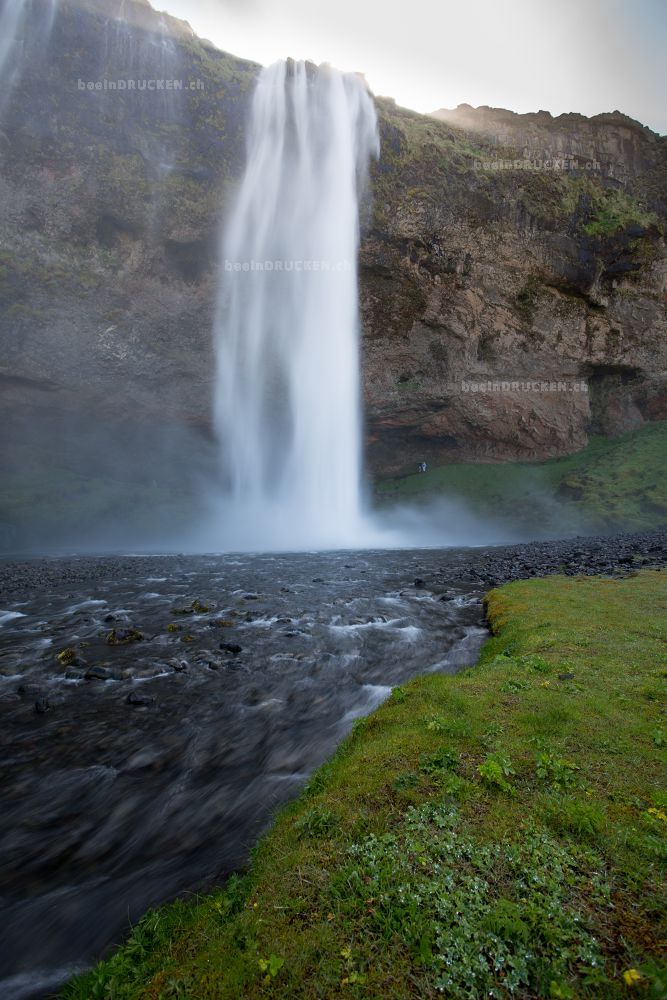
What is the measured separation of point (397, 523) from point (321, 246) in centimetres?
3651

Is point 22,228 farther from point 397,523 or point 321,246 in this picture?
point 397,523

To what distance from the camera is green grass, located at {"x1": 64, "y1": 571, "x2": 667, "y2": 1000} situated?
3.06m

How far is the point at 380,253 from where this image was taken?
53.8 meters

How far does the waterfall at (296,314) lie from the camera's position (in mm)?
52531

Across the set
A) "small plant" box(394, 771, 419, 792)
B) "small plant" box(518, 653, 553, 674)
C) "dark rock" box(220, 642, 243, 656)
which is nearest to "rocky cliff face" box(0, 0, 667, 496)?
"dark rock" box(220, 642, 243, 656)

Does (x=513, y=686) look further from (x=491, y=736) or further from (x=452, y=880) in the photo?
(x=452, y=880)

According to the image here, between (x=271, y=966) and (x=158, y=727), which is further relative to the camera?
(x=158, y=727)

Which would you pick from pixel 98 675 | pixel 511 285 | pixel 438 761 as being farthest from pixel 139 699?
pixel 511 285

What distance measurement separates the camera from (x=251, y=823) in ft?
19.6

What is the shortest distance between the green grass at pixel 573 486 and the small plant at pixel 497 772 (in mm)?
54876

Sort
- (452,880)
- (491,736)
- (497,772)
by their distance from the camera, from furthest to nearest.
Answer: (491,736) → (497,772) → (452,880)

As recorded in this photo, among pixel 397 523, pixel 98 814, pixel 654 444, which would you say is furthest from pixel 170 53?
pixel 654 444

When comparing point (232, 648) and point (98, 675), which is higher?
point (232, 648)

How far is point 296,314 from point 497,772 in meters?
59.0
